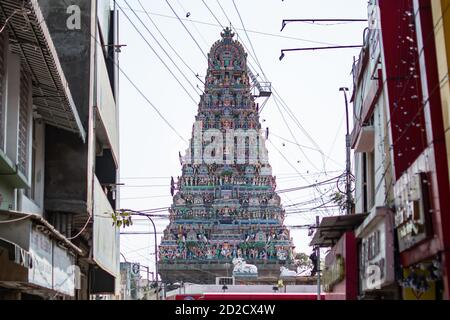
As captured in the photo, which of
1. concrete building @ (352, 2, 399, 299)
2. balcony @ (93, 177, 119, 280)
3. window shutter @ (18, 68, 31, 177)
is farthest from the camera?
balcony @ (93, 177, 119, 280)

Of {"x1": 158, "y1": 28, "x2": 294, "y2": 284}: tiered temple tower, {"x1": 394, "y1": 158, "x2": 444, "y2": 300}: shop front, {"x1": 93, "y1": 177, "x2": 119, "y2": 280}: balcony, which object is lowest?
{"x1": 394, "y1": 158, "x2": 444, "y2": 300}: shop front

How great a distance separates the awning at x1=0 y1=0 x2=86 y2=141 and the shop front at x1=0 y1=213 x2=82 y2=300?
9.45ft

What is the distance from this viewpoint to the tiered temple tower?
2830 inches

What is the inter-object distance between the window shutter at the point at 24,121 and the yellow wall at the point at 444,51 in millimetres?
8075

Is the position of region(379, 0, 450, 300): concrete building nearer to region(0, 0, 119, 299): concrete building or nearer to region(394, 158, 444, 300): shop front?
region(394, 158, 444, 300): shop front

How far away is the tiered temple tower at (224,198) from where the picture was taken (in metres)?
71.9

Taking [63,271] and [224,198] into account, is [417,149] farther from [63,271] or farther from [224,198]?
[224,198]

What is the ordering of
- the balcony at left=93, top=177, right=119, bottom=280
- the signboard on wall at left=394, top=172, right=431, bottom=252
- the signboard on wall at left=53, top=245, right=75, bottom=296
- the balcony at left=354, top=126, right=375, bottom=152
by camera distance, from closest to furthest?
the signboard on wall at left=394, top=172, right=431, bottom=252 < the signboard on wall at left=53, top=245, right=75, bottom=296 < the balcony at left=354, top=126, right=375, bottom=152 < the balcony at left=93, top=177, right=119, bottom=280

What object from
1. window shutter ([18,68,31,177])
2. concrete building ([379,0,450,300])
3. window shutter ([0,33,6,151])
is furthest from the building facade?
window shutter ([18,68,31,177])

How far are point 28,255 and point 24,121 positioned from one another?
4764 millimetres

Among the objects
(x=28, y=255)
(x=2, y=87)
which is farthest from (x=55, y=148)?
(x=28, y=255)

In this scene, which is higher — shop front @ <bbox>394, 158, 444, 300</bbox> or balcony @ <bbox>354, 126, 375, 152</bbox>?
balcony @ <bbox>354, 126, 375, 152</bbox>

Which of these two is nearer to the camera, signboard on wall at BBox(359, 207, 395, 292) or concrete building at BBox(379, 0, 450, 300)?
concrete building at BBox(379, 0, 450, 300)
